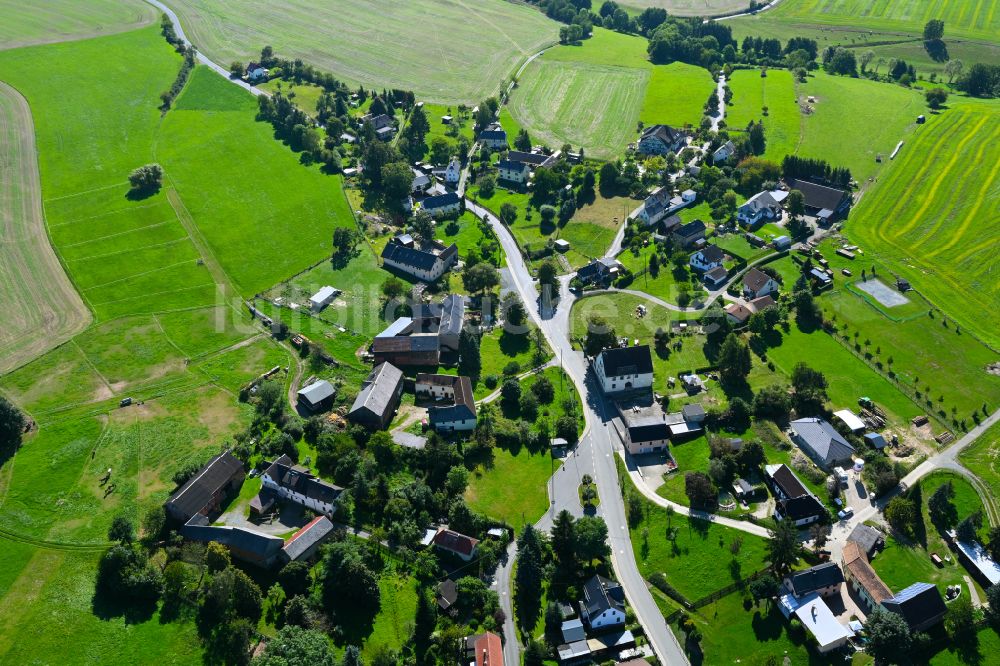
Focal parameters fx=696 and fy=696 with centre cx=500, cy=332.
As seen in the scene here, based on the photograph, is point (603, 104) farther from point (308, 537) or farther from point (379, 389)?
point (308, 537)

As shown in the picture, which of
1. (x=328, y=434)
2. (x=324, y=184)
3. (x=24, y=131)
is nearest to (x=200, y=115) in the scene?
(x=24, y=131)

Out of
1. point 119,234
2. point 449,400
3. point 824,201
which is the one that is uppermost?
point 824,201

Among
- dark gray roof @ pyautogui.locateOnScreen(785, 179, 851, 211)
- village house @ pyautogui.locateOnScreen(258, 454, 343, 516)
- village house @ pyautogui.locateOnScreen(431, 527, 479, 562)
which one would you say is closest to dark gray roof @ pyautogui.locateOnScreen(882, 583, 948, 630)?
village house @ pyautogui.locateOnScreen(431, 527, 479, 562)

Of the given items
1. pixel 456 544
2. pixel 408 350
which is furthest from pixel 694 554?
pixel 408 350

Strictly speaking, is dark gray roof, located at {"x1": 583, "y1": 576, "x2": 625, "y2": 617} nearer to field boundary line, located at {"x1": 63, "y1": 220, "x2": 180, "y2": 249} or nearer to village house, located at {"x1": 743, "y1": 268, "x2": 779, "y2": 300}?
village house, located at {"x1": 743, "y1": 268, "x2": 779, "y2": 300}

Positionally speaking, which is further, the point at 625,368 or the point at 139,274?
the point at 139,274

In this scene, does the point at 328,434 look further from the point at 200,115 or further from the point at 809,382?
the point at 200,115

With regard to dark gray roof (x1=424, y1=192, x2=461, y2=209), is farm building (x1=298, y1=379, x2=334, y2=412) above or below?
below
